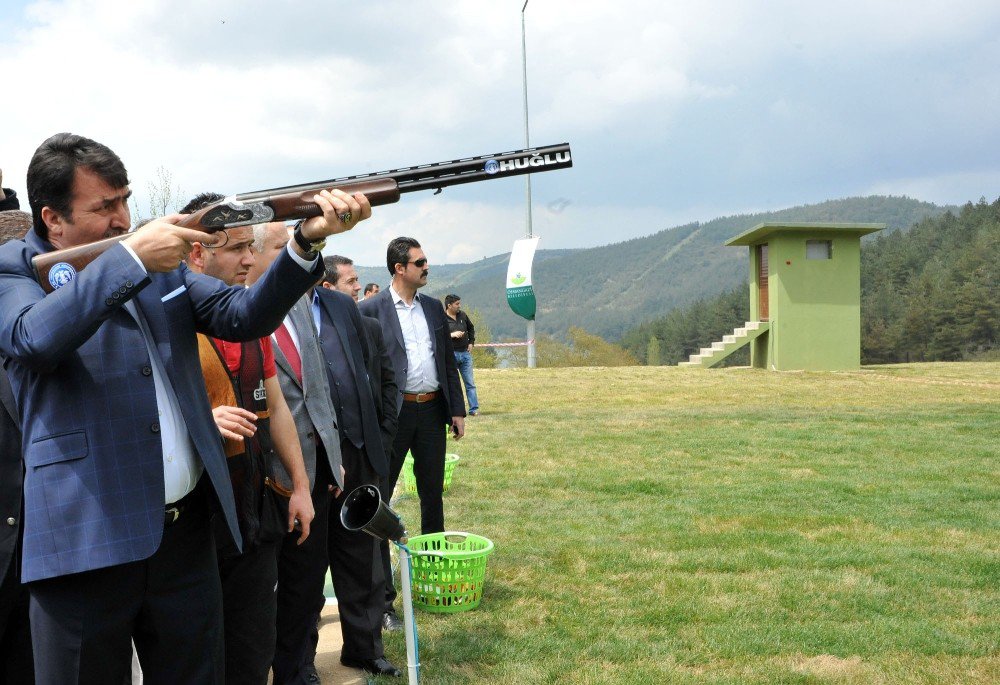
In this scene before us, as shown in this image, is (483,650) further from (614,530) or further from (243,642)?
(614,530)

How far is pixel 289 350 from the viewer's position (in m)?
4.31

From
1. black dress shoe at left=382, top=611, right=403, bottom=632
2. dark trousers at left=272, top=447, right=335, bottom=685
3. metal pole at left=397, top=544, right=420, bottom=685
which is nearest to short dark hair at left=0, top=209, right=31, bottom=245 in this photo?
dark trousers at left=272, top=447, right=335, bottom=685

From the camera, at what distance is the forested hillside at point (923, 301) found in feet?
188

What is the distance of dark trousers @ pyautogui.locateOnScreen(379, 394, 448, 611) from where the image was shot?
20.1 feet

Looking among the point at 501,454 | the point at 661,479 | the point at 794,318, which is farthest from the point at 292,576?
the point at 794,318

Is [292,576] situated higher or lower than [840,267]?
lower

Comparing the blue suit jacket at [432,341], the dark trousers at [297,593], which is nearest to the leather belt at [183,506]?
the dark trousers at [297,593]

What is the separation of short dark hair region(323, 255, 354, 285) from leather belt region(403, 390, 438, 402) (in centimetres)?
113

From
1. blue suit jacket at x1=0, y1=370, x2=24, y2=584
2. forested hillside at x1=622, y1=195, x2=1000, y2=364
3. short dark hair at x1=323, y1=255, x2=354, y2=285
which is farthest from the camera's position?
forested hillside at x1=622, y1=195, x2=1000, y2=364

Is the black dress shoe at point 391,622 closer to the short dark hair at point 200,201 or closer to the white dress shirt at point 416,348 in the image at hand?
the white dress shirt at point 416,348

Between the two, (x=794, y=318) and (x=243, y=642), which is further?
(x=794, y=318)

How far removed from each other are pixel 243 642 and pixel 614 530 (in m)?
5.14

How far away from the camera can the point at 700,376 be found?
25078 mm

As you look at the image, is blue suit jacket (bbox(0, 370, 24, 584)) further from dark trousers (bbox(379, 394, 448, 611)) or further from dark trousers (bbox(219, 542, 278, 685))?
dark trousers (bbox(379, 394, 448, 611))
